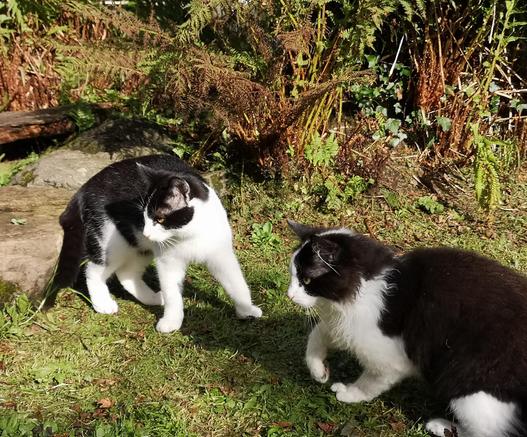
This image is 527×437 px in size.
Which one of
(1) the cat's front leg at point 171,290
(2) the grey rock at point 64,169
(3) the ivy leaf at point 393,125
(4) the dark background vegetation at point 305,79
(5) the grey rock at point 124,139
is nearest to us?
(1) the cat's front leg at point 171,290

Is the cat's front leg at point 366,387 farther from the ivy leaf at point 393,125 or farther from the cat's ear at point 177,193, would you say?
the ivy leaf at point 393,125

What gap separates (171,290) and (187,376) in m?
0.61

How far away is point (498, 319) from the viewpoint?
271 cm

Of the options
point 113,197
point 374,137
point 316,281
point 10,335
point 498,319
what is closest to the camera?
point 498,319

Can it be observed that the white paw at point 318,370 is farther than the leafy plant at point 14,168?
No

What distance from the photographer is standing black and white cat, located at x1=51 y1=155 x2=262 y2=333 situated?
3568 mm

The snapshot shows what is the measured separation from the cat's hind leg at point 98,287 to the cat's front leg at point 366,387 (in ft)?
5.49

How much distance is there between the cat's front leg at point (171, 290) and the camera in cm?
379

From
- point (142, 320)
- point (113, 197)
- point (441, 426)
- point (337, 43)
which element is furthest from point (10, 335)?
point (337, 43)

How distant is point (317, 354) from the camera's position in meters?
3.34

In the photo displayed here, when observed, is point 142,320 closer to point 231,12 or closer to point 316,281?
point 316,281

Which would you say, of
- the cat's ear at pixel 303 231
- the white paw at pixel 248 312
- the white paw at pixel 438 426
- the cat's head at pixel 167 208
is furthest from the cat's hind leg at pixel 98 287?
the white paw at pixel 438 426

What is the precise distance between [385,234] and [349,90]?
172 cm

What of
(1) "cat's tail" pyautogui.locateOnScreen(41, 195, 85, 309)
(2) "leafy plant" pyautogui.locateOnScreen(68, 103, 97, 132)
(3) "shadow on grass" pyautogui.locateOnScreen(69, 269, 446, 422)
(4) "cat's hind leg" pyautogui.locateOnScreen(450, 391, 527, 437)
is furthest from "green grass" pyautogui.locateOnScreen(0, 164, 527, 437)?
(2) "leafy plant" pyautogui.locateOnScreen(68, 103, 97, 132)
